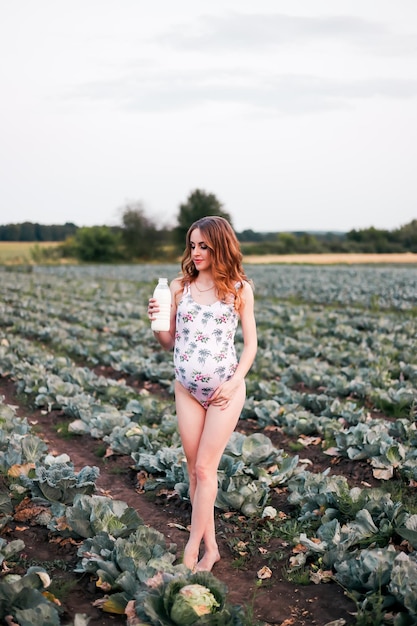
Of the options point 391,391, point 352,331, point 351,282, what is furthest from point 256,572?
point 351,282

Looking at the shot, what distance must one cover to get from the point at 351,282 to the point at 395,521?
2444 centimetres

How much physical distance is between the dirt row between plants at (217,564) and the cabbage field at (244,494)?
0.05 ft

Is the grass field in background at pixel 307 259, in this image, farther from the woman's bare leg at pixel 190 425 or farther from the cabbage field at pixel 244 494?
the woman's bare leg at pixel 190 425

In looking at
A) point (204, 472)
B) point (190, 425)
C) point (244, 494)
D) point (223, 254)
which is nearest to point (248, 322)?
point (223, 254)

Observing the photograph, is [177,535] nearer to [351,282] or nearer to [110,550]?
[110,550]

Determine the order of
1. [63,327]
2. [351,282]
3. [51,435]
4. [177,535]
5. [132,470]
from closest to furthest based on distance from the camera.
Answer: [177,535] → [132,470] → [51,435] → [63,327] → [351,282]

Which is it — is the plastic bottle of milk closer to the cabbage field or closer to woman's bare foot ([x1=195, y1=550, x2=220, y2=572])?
the cabbage field

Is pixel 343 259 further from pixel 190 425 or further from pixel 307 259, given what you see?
pixel 190 425

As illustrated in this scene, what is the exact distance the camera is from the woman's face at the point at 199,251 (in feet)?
12.7

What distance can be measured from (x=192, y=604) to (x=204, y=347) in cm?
136

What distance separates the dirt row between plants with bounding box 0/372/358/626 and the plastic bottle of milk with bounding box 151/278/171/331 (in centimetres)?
154

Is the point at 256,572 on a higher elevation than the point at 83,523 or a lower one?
lower

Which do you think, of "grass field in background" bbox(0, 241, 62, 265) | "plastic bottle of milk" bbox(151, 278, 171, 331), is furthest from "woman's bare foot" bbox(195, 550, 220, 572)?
"grass field in background" bbox(0, 241, 62, 265)

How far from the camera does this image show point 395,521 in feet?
14.4
